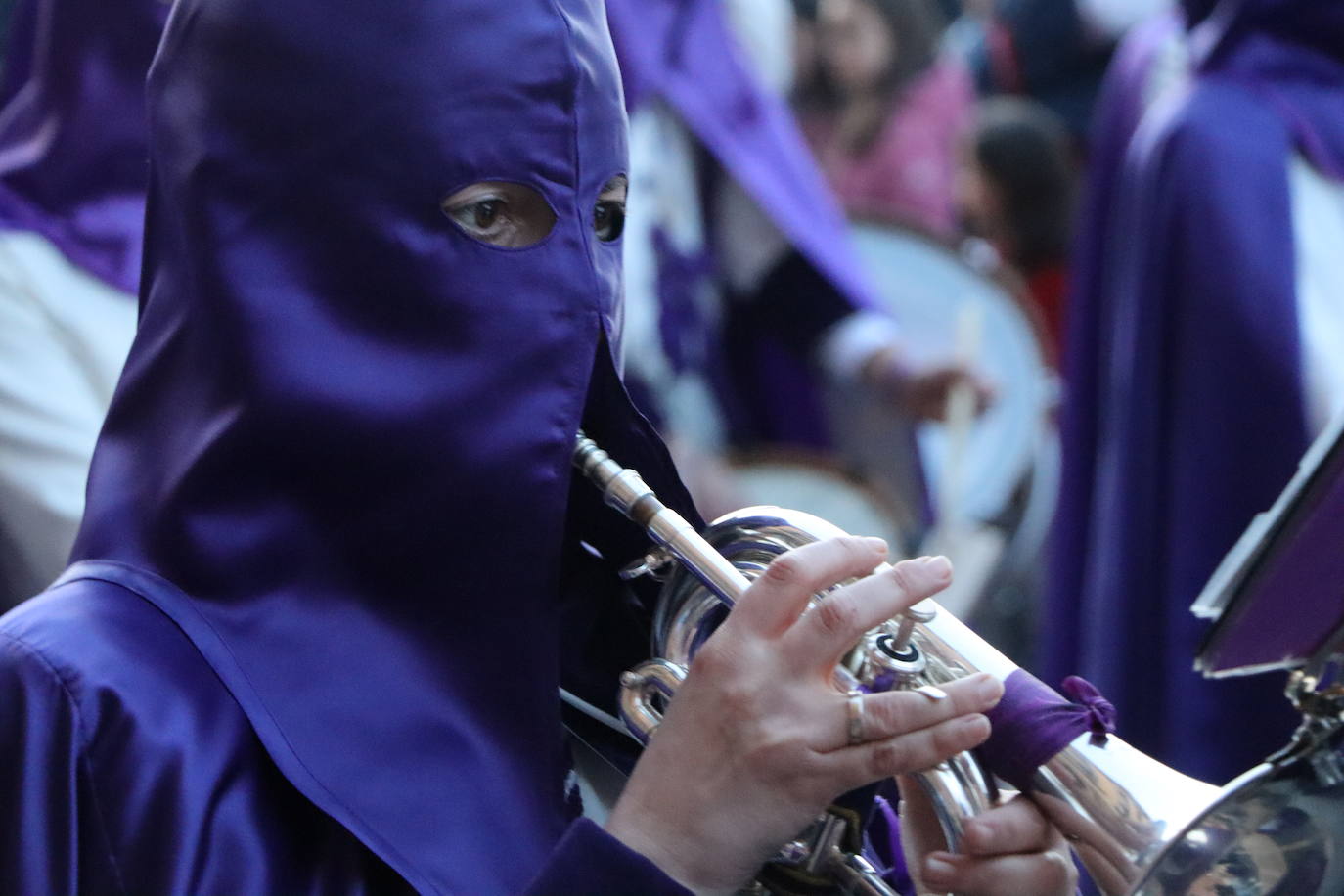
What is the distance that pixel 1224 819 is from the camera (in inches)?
63.5

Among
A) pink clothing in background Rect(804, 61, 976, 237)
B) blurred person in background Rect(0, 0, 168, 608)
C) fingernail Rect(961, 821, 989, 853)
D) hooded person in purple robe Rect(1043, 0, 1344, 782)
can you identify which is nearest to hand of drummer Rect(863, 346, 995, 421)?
hooded person in purple robe Rect(1043, 0, 1344, 782)

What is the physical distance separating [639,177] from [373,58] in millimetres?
2697

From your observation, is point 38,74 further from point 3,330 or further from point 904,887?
point 904,887

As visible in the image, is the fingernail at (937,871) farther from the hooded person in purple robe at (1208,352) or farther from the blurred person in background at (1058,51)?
the blurred person in background at (1058,51)

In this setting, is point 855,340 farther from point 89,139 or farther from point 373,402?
point 373,402

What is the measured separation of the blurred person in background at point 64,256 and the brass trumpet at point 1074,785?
144 cm

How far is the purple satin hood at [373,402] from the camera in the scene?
1.65 m

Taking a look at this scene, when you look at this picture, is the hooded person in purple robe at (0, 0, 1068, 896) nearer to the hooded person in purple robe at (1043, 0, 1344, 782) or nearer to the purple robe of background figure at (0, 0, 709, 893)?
the purple robe of background figure at (0, 0, 709, 893)

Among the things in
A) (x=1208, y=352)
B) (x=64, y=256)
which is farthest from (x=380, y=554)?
(x=1208, y=352)

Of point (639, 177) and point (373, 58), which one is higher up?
point (373, 58)

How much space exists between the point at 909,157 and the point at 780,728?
4.59 m

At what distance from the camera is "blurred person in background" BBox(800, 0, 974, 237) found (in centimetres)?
588

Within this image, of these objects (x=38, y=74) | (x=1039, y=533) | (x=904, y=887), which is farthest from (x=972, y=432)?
(x=904, y=887)

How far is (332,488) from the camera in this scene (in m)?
1.69
